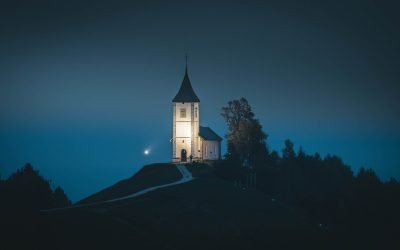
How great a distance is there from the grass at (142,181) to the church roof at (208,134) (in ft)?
31.2

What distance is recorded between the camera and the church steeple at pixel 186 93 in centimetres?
11181

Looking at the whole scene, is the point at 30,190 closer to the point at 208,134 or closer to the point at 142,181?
the point at 142,181

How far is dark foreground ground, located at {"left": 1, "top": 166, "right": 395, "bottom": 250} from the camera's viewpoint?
166ft

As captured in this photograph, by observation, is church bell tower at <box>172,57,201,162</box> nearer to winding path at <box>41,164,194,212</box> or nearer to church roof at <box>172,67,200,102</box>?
church roof at <box>172,67,200,102</box>

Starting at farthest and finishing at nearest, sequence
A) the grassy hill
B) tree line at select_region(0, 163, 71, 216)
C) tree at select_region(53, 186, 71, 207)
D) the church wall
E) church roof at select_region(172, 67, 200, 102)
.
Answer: the church wall, church roof at select_region(172, 67, 200, 102), tree at select_region(53, 186, 71, 207), tree line at select_region(0, 163, 71, 216), the grassy hill

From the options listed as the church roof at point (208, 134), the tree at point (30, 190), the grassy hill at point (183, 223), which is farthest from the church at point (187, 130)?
the tree at point (30, 190)

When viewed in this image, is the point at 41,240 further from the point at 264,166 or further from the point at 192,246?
the point at 264,166

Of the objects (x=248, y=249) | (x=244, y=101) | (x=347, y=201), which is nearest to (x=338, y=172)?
(x=244, y=101)

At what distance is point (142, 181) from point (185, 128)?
23.4m

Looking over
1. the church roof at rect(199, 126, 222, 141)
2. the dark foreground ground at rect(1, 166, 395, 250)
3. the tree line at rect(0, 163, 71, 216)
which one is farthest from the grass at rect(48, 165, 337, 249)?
the church roof at rect(199, 126, 222, 141)

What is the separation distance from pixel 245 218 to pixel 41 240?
27.6 metres

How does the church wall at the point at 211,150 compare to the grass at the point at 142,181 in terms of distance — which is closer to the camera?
the grass at the point at 142,181

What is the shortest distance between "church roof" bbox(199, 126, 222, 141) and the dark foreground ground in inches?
969

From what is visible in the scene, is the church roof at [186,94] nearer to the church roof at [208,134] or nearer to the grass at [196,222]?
the church roof at [208,134]
